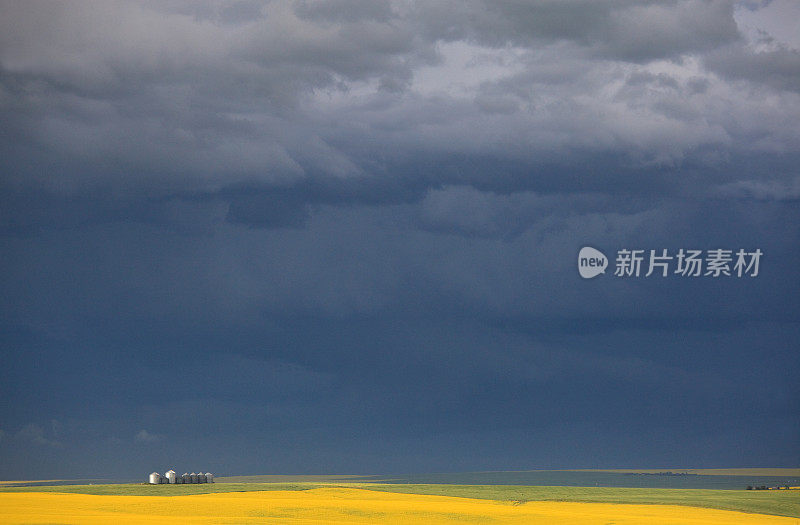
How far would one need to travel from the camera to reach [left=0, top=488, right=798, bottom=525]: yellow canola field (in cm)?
8225

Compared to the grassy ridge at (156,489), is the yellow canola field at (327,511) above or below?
below

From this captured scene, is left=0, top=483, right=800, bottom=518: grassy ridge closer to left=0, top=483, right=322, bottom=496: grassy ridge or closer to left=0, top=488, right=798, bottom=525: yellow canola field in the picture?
left=0, top=483, right=322, bottom=496: grassy ridge

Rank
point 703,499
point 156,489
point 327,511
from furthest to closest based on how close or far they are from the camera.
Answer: point 156,489 < point 703,499 < point 327,511

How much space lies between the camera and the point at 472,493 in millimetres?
124188

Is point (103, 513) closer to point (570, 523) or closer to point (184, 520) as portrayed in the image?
point (184, 520)

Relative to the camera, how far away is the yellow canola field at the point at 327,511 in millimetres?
82250

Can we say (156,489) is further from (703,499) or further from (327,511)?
(703,499)

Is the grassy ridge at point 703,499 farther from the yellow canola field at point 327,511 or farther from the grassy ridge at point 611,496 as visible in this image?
the yellow canola field at point 327,511

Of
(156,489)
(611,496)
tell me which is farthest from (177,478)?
(611,496)

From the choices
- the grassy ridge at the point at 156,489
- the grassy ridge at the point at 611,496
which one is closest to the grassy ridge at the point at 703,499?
the grassy ridge at the point at 611,496

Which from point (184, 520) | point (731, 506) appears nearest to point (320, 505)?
point (184, 520)

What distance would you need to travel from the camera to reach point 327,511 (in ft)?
297

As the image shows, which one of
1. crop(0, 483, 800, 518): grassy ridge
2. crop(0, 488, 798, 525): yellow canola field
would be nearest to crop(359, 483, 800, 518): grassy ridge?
crop(0, 483, 800, 518): grassy ridge

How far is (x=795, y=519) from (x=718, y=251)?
26.8m
